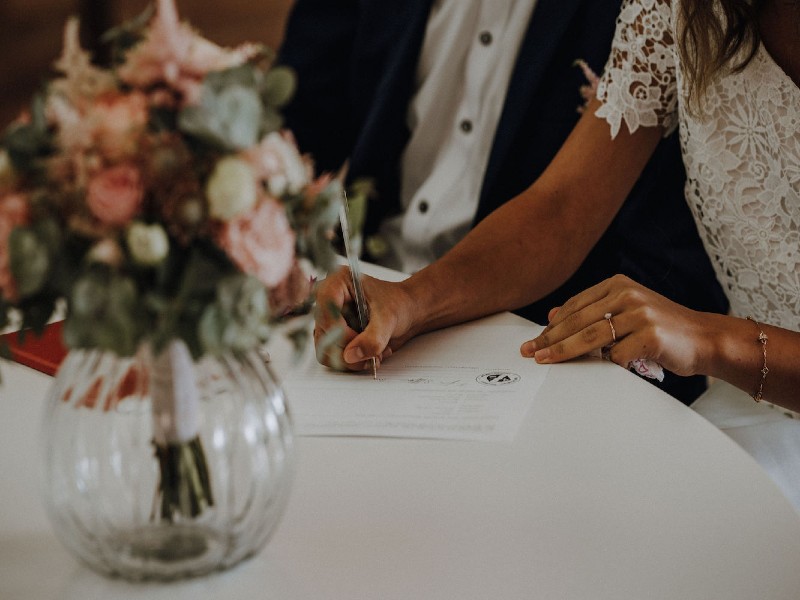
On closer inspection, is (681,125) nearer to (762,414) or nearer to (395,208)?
(762,414)

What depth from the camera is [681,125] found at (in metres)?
1.32

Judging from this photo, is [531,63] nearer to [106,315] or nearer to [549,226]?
[549,226]

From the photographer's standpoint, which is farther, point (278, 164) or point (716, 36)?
point (716, 36)

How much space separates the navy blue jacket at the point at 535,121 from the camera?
1.57 meters

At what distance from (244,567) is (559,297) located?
1106mm

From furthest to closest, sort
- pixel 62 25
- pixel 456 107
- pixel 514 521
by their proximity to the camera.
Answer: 1. pixel 62 25
2. pixel 456 107
3. pixel 514 521

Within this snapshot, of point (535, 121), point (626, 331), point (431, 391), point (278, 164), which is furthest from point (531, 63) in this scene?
point (278, 164)

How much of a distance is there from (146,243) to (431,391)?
0.48 m

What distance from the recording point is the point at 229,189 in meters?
0.51

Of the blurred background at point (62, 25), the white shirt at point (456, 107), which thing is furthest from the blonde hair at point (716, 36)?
the blurred background at point (62, 25)

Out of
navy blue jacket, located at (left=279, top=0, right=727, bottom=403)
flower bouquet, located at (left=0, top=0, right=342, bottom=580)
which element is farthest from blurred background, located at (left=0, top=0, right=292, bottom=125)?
flower bouquet, located at (left=0, top=0, right=342, bottom=580)

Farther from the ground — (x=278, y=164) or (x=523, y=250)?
(x=278, y=164)

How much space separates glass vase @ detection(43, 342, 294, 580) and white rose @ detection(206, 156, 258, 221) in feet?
0.39

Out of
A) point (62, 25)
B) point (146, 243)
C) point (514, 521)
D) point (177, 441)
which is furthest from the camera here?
point (62, 25)
